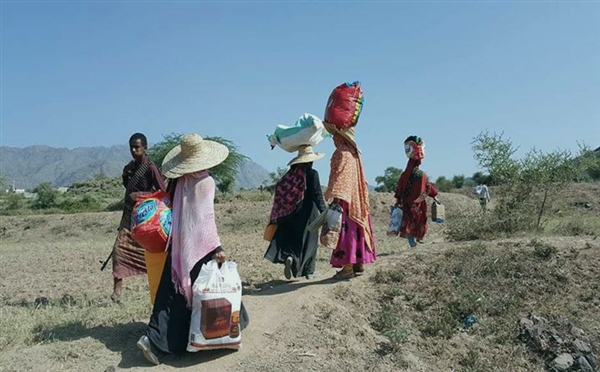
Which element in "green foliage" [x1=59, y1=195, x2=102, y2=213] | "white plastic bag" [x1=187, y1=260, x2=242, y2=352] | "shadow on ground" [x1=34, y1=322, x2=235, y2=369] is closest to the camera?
"white plastic bag" [x1=187, y1=260, x2=242, y2=352]

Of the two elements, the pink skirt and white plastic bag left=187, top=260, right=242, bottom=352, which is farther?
the pink skirt

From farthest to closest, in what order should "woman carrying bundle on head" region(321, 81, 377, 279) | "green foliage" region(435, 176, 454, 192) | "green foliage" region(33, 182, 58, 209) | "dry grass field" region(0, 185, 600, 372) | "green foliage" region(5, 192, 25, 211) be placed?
1. "green foliage" region(435, 176, 454, 192)
2. "green foliage" region(33, 182, 58, 209)
3. "green foliage" region(5, 192, 25, 211)
4. "woman carrying bundle on head" region(321, 81, 377, 279)
5. "dry grass field" region(0, 185, 600, 372)

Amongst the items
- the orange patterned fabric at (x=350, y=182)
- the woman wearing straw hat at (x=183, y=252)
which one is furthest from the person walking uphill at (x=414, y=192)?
the woman wearing straw hat at (x=183, y=252)

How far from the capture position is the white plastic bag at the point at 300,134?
21.0ft

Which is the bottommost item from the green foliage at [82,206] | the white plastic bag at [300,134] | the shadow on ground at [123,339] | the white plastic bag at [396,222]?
the shadow on ground at [123,339]

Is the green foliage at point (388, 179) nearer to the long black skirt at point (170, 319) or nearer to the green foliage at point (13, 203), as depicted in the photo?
the green foliage at point (13, 203)

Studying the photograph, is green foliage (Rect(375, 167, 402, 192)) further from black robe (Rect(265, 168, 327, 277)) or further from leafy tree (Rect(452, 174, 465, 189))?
black robe (Rect(265, 168, 327, 277))

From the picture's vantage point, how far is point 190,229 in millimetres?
4703

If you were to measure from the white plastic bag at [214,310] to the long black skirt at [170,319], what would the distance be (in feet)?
0.43

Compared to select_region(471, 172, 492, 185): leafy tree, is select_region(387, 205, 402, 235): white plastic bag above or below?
below

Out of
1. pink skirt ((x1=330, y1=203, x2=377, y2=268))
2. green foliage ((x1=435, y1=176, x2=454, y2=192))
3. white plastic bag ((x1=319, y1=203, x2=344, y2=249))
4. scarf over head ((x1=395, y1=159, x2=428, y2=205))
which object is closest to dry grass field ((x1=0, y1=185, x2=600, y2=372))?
pink skirt ((x1=330, y1=203, x2=377, y2=268))

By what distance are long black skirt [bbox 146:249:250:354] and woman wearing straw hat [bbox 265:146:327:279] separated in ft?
5.86

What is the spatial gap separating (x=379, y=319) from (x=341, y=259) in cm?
87

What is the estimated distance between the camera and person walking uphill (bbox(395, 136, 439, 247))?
8.65 metres
